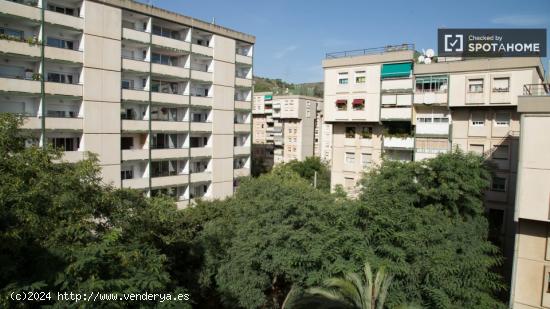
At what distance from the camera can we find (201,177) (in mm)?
35969

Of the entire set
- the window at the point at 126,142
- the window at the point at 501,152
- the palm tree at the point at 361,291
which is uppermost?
the window at the point at 501,152

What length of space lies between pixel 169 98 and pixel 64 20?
954 centimetres

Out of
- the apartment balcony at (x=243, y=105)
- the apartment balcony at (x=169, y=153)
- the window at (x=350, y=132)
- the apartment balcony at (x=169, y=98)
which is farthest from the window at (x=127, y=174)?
the window at (x=350, y=132)

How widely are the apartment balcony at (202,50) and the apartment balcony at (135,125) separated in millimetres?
8261

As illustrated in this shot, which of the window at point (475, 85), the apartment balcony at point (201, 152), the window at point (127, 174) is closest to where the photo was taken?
the window at point (475, 85)

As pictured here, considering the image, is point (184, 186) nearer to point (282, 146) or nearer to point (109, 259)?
point (109, 259)

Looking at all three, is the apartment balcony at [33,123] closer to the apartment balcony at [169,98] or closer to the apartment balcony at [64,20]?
the apartment balcony at [64,20]

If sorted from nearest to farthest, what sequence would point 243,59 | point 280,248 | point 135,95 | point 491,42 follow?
point 280,248, point 491,42, point 135,95, point 243,59

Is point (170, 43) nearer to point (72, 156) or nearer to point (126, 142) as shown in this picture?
point (126, 142)

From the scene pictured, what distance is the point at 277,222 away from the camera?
53.1ft

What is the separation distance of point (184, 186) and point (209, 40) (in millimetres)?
13881

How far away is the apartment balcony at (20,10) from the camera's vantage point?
2386cm

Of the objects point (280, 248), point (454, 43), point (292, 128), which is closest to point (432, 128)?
point (454, 43)

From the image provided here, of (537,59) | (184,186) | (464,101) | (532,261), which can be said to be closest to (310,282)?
(532,261)
